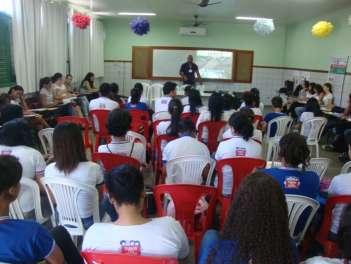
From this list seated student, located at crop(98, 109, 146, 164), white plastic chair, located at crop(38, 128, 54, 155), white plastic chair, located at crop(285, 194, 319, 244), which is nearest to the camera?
white plastic chair, located at crop(285, 194, 319, 244)

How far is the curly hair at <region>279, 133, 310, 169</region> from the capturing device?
2.48 m

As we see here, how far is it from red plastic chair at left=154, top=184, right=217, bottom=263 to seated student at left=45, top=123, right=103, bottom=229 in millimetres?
489

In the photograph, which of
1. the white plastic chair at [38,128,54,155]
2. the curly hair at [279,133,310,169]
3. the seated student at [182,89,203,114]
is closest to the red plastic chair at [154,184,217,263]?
the curly hair at [279,133,310,169]

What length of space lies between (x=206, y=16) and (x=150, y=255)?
35.4 feet

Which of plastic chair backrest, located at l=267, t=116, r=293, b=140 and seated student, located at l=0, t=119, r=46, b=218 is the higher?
seated student, located at l=0, t=119, r=46, b=218

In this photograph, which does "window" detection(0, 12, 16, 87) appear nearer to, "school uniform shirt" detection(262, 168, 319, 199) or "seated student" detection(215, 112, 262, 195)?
"seated student" detection(215, 112, 262, 195)

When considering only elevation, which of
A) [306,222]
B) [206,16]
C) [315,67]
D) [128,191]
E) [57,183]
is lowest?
[306,222]

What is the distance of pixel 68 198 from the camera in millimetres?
2520

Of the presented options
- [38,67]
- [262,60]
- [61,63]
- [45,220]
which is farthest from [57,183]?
[262,60]

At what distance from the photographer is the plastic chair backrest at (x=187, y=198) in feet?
7.75

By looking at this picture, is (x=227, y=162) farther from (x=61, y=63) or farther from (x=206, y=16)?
(x=206, y=16)

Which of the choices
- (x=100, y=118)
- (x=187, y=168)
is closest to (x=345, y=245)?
(x=187, y=168)

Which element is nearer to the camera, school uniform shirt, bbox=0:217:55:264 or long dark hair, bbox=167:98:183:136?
school uniform shirt, bbox=0:217:55:264

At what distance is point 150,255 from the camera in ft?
5.17
